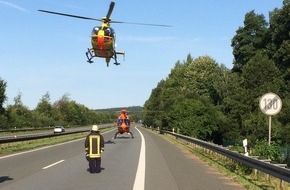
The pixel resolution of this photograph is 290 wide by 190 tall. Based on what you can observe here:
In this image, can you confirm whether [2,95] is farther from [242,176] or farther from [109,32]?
[242,176]

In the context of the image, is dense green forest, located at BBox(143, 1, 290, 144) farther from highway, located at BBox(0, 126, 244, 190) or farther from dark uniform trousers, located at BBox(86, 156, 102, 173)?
dark uniform trousers, located at BBox(86, 156, 102, 173)

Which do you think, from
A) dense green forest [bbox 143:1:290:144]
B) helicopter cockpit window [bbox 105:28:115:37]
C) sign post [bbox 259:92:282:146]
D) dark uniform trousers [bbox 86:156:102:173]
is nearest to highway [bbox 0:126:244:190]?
dark uniform trousers [bbox 86:156:102:173]

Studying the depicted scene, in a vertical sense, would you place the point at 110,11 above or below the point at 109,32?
above

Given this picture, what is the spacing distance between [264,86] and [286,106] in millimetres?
7190

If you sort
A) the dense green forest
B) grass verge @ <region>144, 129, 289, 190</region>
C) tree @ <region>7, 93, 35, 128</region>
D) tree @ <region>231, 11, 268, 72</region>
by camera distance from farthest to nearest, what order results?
tree @ <region>7, 93, 35, 128</region>, tree @ <region>231, 11, 268, 72</region>, the dense green forest, grass verge @ <region>144, 129, 289, 190</region>

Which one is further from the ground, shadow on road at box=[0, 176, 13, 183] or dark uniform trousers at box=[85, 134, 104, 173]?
dark uniform trousers at box=[85, 134, 104, 173]

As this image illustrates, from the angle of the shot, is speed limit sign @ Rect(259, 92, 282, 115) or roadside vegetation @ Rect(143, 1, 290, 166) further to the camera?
roadside vegetation @ Rect(143, 1, 290, 166)

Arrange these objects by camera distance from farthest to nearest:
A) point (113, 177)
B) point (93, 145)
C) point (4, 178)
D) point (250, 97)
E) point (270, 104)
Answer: point (250, 97) → point (270, 104) → point (93, 145) → point (113, 177) → point (4, 178)

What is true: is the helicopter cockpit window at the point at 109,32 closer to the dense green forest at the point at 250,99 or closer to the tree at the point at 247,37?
the dense green forest at the point at 250,99

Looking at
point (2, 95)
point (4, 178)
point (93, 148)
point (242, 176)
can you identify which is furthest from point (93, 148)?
point (2, 95)

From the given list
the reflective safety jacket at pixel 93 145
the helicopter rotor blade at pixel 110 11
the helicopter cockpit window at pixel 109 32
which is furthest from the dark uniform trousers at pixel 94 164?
the helicopter cockpit window at pixel 109 32

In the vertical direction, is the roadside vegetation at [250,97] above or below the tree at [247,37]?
below

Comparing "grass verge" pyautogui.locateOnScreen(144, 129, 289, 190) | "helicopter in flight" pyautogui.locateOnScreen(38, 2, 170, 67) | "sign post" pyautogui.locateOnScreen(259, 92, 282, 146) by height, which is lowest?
"grass verge" pyautogui.locateOnScreen(144, 129, 289, 190)

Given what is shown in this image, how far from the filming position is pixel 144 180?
12523 mm
